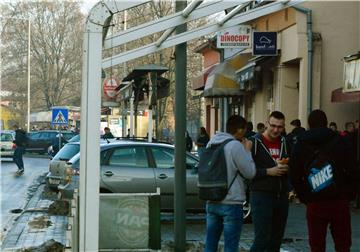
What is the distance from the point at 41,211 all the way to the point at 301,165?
30.9 feet

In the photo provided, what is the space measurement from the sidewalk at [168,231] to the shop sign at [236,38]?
10.7 ft

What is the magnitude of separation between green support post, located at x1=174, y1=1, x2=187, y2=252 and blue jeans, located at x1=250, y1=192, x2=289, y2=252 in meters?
1.53

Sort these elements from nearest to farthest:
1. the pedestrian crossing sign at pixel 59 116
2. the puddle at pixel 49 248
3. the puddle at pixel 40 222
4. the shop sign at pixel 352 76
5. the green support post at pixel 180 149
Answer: the green support post at pixel 180 149
the puddle at pixel 49 248
the puddle at pixel 40 222
the shop sign at pixel 352 76
the pedestrian crossing sign at pixel 59 116

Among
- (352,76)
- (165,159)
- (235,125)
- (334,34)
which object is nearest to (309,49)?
(334,34)

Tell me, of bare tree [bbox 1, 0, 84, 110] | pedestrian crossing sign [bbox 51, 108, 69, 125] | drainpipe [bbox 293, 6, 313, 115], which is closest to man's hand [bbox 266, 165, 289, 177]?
drainpipe [bbox 293, 6, 313, 115]

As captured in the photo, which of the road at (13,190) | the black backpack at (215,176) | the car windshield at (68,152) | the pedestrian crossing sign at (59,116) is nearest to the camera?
the black backpack at (215,176)

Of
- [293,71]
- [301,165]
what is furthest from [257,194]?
[293,71]

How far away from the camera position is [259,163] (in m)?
7.32

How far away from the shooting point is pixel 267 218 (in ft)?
23.7

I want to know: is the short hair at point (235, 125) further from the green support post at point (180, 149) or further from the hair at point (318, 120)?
the green support post at point (180, 149)

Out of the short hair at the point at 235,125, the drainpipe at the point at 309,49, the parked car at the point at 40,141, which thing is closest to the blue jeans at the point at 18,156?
the drainpipe at the point at 309,49

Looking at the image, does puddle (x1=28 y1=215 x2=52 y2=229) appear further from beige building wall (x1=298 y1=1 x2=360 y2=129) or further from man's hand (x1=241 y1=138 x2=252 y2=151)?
beige building wall (x1=298 y1=1 x2=360 y2=129)

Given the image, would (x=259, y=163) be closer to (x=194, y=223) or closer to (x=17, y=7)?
(x=194, y=223)

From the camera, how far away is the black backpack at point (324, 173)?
20.5ft
